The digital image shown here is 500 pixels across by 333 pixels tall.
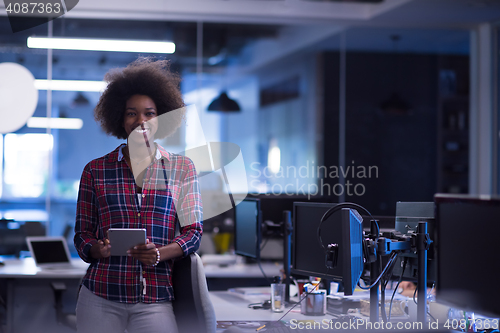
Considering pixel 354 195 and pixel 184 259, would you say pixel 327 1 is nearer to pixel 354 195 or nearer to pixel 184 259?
pixel 354 195

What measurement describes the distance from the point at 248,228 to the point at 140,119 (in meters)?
1.17

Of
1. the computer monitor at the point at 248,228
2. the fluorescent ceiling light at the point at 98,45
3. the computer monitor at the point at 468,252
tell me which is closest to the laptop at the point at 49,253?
the computer monitor at the point at 248,228

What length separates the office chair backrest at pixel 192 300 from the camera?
6.46 feet

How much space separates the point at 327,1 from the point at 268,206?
3164 millimetres

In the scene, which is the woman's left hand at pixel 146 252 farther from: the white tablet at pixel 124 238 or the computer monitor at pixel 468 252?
the computer monitor at pixel 468 252

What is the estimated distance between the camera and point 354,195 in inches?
233

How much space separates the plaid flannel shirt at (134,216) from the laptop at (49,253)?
6.28 ft

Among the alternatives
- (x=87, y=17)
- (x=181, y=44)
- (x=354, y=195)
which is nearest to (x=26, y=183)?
(x=87, y=17)

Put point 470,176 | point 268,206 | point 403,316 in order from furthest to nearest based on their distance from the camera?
point 470,176
point 268,206
point 403,316

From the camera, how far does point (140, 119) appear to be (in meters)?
2.16

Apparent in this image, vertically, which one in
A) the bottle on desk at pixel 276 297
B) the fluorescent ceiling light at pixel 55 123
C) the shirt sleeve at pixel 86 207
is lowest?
the bottle on desk at pixel 276 297

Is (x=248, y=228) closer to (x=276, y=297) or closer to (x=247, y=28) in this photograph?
(x=276, y=297)

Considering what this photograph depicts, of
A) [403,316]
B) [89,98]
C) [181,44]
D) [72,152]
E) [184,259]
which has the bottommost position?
[403,316]

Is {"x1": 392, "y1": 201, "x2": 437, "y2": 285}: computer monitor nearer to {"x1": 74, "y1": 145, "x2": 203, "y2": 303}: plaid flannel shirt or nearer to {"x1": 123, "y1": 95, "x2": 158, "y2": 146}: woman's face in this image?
{"x1": 74, "y1": 145, "x2": 203, "y2": 303}: plaid flannel shirt
